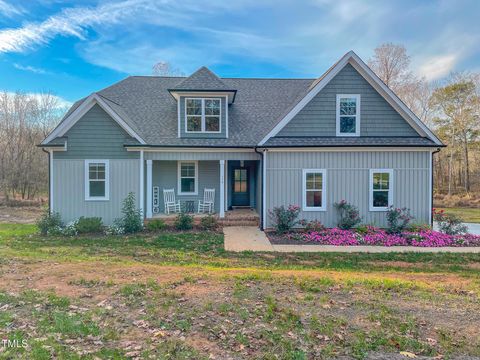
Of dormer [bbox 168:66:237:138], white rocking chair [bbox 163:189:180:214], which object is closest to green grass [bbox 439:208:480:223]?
dormer [bbox 168:66:237:138]

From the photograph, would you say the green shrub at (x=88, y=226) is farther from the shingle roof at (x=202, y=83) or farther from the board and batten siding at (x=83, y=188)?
the shingle roof at (x=202, y=83)

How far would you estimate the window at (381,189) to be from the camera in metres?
12.2

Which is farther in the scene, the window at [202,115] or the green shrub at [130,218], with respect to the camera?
the window at [202,115]

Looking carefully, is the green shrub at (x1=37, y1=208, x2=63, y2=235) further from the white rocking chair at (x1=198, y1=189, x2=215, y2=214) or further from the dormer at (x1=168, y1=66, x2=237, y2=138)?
the dormer at (x1=168, y1=66, x2=237, y2=138)

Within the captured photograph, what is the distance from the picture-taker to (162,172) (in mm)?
14758

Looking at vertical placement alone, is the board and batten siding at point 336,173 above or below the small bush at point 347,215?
above

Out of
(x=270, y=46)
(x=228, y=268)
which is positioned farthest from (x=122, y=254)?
(x=270, y=46)

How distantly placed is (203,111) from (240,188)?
4.41 metres

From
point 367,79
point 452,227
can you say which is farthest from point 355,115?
point 452,227

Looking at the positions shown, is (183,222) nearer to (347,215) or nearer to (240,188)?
(240,188)

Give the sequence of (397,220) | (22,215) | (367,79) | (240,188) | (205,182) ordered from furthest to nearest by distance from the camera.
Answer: (22,215)
(240,188)
(205,182)
(367,79)
(397,220)

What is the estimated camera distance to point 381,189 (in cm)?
1227

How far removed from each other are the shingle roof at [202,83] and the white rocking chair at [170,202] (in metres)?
4.59

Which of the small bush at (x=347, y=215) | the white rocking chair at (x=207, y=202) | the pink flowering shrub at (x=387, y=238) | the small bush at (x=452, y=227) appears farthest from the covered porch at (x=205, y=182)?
the small bush at (x=452, y=227)
